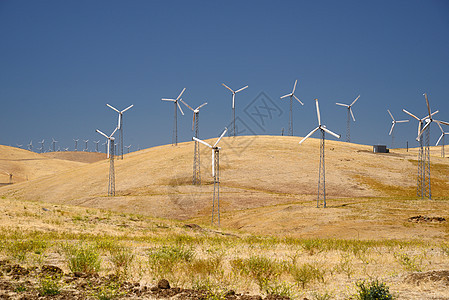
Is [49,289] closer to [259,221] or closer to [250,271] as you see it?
[250,271]

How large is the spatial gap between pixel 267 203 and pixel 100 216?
36.2 m

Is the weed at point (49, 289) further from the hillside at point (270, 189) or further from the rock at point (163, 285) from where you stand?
the hillside at point (270, 189)

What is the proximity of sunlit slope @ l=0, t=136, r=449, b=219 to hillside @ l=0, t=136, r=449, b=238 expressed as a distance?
20cm

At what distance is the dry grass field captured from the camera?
13562 millimetres

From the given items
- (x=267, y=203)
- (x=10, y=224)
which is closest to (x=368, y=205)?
(x=267, y=203)

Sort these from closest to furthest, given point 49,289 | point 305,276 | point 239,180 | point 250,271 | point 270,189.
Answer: point 49,289, point 305,276, point 250,271, point 270,189, point 239,180

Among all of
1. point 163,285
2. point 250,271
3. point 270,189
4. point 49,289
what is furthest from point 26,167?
point 163,285

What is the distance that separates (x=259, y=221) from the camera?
2157 inches

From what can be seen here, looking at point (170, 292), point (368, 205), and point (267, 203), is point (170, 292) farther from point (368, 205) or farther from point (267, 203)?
point (267, 203)

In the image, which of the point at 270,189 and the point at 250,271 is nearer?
the point at 250,271

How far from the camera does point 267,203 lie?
72.1 metres

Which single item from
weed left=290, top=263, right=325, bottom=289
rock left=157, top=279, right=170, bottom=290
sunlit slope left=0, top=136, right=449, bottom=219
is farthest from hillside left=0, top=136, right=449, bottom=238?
rock left=157, top=279, right=170, bottom=290

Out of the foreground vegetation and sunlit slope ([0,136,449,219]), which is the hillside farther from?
the foreground vegetation

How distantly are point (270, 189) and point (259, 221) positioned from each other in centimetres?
2779
